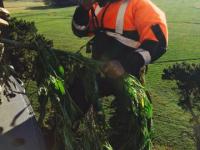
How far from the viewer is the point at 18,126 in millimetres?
3037

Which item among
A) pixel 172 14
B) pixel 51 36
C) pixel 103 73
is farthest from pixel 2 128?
pixel 172 14

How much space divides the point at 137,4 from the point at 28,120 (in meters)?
1.36

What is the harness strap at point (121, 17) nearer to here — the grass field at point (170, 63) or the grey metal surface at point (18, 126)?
the grey metal surface at point (18, 126)

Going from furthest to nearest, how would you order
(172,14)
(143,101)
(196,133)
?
(172,14), (196,133), (143,101)

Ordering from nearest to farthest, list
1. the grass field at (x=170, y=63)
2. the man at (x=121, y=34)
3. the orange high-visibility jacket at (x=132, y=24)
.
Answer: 1. the man at (x=121, y=34)
2. the orange high-visibility jacket at (x=132, y=24)
3. the grass field at (x=170, y=63)

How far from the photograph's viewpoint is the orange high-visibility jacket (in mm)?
3658

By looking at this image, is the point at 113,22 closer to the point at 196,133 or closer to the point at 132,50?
the point at 132,50

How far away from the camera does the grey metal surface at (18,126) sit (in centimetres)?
280

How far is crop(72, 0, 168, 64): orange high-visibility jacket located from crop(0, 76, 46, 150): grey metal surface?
0.99 m

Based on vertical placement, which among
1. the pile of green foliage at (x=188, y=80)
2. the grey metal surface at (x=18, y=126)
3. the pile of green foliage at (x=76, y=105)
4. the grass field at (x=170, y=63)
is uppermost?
the pile of green foliage at (x=76, y=105)

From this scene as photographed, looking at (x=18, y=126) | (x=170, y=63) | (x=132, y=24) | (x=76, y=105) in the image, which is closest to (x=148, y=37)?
(x=132, y=24)

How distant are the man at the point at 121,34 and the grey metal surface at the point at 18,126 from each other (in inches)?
23.7

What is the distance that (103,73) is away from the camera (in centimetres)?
323

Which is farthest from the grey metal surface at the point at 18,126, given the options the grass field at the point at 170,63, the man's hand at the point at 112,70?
the grass field at the point at 170,63
